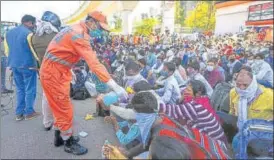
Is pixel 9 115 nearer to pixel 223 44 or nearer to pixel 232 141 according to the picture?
pixel 232 141

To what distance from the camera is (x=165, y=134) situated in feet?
4.88

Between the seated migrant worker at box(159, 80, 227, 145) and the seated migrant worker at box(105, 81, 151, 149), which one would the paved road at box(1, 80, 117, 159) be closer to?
the seated migrant worker at box(105, 81, 151, 149)

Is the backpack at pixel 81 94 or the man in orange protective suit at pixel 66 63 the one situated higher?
the man in orange protective suit at pixel 66 63

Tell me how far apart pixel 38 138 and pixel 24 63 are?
88 cm

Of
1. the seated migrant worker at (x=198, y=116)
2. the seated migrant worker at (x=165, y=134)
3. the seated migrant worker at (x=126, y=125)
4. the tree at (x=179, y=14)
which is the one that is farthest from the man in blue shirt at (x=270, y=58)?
the tree at (x=179, y=14)

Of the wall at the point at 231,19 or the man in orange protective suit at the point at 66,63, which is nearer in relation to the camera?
the man in orange protective suit at the point at 66,63

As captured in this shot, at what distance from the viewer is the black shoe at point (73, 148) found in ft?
7.42

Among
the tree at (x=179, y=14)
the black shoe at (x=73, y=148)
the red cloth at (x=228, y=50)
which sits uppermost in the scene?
the tree at (x=179, y=14)

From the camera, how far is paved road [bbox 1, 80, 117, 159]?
2244 mm

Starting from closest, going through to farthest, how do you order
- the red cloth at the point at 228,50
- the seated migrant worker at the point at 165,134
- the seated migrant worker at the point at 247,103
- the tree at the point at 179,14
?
the seated migrant worker at the point at 165,134 → the seated migrant worker at the point at 247,103 → the red cloth at the point at 228,50 → the tree at the point at 179,14

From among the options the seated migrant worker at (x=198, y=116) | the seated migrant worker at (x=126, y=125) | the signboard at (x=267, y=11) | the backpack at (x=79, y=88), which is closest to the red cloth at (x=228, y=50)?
the signboard at (x=267, y=11)

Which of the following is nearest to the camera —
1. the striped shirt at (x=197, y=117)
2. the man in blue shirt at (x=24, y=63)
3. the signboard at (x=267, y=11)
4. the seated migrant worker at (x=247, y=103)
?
the striped shirt at (x=197, y=117)

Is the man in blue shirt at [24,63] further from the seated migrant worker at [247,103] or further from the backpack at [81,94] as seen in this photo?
the seated migrant worker at [247,103]

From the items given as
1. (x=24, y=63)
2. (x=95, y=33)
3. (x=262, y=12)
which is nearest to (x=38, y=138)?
(x=24, y=63)
